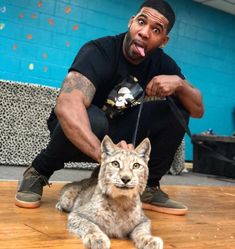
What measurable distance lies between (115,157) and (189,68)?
15.8ft

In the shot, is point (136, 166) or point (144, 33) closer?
point (136, 166)

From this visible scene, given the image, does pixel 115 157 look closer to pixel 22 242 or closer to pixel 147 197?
pixel 22 242

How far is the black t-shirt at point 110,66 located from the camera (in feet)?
6.39

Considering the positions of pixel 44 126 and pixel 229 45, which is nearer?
pixel 44 126

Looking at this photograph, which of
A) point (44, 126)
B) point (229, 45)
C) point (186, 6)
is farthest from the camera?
point (229, 45)

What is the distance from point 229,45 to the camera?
654cm

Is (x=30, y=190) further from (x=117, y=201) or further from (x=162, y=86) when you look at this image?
(x=162, y=86)

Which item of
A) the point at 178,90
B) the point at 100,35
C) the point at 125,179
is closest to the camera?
the point at 125,179

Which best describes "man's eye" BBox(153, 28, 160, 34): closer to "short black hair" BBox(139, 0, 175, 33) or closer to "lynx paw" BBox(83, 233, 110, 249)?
"short black hair" BBox(139, 0, 175, 33)

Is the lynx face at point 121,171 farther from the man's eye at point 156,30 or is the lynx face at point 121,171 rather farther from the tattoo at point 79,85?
the man's eye at point 156,30

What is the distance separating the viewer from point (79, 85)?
1867 mm

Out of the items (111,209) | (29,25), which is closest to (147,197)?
(111,209)

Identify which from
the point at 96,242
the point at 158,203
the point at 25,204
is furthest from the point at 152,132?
the point at 96,242

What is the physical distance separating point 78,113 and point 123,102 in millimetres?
394
